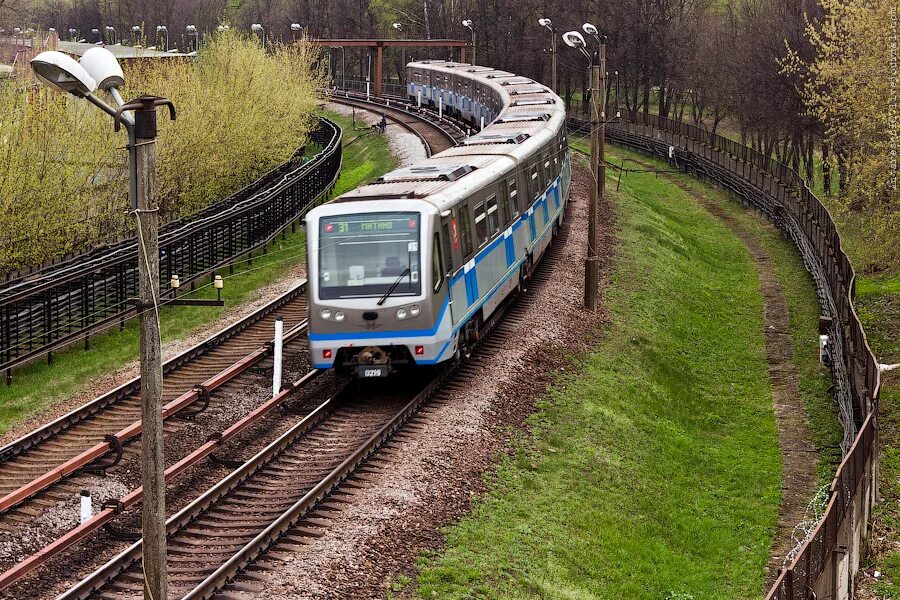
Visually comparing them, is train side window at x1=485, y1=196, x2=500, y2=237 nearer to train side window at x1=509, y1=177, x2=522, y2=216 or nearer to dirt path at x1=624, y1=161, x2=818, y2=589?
train side window at x1=509, y1=177, x2=522, y2=216

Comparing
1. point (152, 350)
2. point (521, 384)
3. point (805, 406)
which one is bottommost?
point (805, 406)

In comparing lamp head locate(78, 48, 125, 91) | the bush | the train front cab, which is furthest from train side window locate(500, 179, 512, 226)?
lamp head locate(78, 48, 125, 91)

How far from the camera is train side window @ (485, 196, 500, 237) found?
23.6 metres

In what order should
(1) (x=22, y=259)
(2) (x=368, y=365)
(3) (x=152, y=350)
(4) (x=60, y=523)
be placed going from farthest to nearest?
(1) (x=22, y=259) → (2) (x=368, y=365) → (4) (x=60, y=523) → (3) (x=152, y=350)

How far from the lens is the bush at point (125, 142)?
95.7ft

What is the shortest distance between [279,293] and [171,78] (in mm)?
15360

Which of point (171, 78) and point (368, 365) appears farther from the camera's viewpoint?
point (171, 78)

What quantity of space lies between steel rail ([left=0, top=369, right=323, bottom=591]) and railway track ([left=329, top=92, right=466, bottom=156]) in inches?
1021

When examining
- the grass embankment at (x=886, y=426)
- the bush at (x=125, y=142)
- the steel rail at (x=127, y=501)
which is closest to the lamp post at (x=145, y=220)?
the steel rail at (x=127, y=501)

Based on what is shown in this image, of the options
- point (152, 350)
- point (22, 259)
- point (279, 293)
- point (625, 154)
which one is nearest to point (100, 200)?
point (22, 259)

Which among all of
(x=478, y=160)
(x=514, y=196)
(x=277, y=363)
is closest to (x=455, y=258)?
(x=277, y=363)

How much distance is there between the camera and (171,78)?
140 feet

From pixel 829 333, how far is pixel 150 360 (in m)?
21.7

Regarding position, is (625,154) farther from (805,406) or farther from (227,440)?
(227,440)
